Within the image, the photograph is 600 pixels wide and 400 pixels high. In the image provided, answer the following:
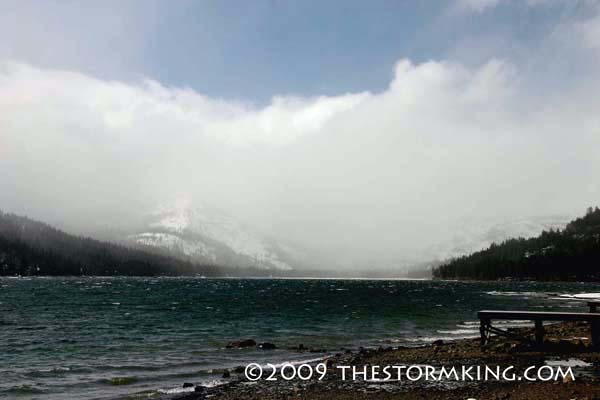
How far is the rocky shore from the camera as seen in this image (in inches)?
935

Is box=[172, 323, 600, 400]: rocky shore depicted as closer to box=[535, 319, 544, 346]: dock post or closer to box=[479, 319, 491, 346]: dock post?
box=[535, 319, 544, 346]: dock post

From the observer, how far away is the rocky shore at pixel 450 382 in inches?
935

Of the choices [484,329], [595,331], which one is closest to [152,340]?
[484,329]

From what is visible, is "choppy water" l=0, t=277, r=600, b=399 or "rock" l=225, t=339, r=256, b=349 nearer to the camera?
"choppy water" l=0, t=277, r=600, b=399

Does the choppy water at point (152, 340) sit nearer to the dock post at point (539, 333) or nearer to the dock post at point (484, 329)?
the dock post at point (484, 329)

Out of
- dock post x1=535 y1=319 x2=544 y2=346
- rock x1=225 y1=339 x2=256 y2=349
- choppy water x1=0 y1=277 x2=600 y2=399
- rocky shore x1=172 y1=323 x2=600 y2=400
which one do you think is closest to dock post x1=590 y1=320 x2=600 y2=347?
rocky shore x1=172 y1=323 x2=600 y2=400

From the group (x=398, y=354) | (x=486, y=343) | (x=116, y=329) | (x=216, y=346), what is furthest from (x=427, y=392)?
(x=116, y=329)

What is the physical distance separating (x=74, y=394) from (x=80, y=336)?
31.0 m

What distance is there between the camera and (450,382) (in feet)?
87.7

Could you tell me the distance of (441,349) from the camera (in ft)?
127

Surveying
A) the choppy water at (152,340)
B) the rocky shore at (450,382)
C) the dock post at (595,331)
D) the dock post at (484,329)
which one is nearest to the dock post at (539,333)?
the rocky shore at (450,382)

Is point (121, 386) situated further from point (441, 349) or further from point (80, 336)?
point (80, 336)

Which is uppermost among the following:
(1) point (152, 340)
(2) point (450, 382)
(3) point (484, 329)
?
(3) point (484, 329)

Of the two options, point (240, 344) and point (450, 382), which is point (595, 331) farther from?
point (240, 344)
